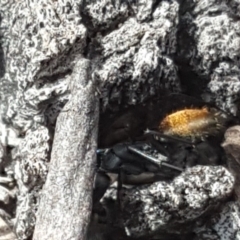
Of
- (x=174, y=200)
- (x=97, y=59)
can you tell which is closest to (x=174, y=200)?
(x=174, y=200)

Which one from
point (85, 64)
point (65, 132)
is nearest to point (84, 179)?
point (65, 132)

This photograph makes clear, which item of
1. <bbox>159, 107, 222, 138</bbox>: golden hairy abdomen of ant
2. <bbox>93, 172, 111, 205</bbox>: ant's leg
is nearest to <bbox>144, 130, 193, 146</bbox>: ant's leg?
<bbox>159, 107, 222, 138</bbox>: golden hairy abdomen of ant

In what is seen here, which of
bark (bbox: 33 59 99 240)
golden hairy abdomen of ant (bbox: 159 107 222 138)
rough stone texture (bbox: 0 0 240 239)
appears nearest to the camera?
bark (bbox: 33 59 99 240)

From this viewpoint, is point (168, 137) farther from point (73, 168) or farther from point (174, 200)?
point (73, 168)

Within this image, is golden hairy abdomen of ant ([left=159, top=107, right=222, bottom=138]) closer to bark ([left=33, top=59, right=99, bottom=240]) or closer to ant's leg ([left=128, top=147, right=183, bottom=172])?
ant's leg ([left=128, top=147, right=183, bottom=172])

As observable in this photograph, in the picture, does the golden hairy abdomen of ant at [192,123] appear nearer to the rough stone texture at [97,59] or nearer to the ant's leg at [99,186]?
the rough stone texture at [97,59]

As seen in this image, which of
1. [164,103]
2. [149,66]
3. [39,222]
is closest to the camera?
[39,222]

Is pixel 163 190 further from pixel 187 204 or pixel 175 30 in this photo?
pixel 175 30
